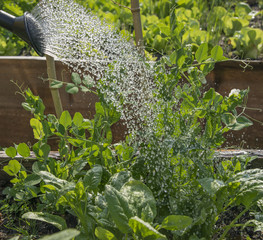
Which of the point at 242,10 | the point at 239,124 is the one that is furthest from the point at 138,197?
the point at 242,10

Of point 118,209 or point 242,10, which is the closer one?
point 118,209

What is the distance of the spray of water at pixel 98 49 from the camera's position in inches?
43.1

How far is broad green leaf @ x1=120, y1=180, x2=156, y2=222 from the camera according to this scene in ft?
2.99

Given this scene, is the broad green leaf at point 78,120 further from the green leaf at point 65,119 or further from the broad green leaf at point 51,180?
the broad green leaf at point 51,180

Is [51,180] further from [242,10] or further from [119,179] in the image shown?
[242,10]

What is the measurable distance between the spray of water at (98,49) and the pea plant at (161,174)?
0.05m

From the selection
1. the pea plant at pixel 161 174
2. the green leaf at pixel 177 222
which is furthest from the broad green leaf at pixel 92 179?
the green leaf at pixel 177 222

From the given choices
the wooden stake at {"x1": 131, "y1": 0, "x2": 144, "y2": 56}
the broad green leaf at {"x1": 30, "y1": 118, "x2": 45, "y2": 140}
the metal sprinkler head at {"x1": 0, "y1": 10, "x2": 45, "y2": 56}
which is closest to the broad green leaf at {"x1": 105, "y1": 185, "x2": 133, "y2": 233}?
the broad green leaf at {"x1": 30, "y1": 118, "x2": 45, "y2": 140}

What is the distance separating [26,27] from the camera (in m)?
1.17

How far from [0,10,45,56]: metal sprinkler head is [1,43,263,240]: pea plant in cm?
16

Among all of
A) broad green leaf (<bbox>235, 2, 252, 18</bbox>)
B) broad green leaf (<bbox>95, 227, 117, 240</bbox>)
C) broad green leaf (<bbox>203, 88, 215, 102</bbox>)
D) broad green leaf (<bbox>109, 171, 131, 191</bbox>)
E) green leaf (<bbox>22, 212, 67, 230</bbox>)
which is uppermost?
broad green leaf (<bbox>203, 88, 215, 102</bbox>)

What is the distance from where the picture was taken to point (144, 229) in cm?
82

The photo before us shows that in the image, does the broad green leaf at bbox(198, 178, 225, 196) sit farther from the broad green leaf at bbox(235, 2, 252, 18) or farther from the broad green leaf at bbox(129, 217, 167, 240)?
the broad green leaf at bbox(235, 2, 252, 18)

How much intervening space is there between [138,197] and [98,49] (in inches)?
15.8
